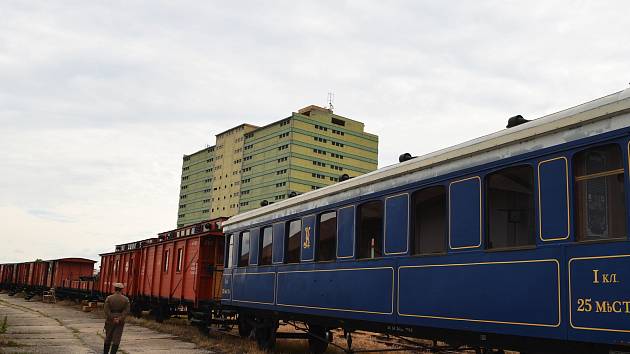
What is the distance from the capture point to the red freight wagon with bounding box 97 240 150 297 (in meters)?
24.6

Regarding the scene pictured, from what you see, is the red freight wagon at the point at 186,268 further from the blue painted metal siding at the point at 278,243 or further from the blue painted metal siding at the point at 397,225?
the blue painted metal siding at the point at 397,225

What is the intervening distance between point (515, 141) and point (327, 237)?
4.54m

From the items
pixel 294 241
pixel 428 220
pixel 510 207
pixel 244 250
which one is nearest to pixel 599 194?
pixel 510 207

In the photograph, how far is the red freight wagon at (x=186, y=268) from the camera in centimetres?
1705

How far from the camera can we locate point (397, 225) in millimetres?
8273

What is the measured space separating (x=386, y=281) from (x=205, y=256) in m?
10.1

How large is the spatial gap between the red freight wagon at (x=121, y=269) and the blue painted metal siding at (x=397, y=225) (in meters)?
17.4

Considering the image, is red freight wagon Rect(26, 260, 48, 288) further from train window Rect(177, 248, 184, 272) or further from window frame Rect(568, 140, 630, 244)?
window frame Rect(568, 140, 630, 244)

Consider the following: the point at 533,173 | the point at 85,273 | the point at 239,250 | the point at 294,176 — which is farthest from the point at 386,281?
the point at 294,176

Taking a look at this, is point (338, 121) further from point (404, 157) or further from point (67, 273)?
point (404, 157)

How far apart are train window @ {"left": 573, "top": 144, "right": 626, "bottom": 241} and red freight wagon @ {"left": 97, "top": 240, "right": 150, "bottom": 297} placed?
20.7m

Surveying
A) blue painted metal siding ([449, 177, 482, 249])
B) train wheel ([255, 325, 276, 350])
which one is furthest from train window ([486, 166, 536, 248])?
train wheel ([255, 325, 276, 350])

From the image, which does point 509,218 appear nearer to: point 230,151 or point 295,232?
point 295,232

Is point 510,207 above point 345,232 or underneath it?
above
